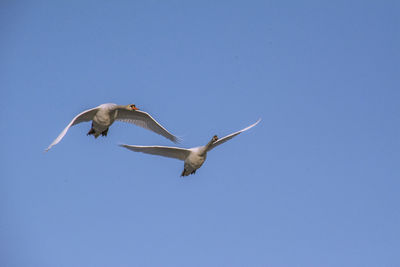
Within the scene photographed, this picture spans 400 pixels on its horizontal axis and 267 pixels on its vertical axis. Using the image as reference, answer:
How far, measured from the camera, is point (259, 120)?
37.8 m

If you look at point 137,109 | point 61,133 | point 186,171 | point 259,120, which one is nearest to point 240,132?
point 259,120

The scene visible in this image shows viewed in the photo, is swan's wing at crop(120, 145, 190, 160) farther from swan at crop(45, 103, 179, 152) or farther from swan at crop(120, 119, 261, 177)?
swan at crop(45, 103, 179, 152)

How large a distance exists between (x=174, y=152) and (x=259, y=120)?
197 inches

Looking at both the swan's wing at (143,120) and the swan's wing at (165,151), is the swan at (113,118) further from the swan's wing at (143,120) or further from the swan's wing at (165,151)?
the swan's wing at (165,151)

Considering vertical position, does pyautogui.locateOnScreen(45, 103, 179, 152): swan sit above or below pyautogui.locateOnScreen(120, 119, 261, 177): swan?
above

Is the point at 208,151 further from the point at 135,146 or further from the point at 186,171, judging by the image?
the point at 135,146

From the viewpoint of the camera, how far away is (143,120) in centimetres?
4166

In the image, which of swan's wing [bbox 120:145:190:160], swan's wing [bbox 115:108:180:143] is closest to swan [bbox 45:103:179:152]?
swan's wing [bbox 115:108:180:143]

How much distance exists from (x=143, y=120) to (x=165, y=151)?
4.15 meters

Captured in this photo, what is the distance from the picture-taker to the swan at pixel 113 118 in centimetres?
3903

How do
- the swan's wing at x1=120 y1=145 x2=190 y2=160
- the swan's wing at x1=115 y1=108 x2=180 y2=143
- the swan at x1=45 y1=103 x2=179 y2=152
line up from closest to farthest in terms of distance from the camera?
the swan's wing at x1=120 y1=145 x2=190 y2=160
the swan at x1=45 y1=103 x2=179 y2=152
the swan's wing at x1=115 y1=108 x2=180 y2=143

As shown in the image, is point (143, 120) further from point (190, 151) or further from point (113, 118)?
point (190, 151)

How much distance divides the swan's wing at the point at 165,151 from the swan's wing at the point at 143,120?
2.38 meters

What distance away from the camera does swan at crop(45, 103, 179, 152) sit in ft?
128
